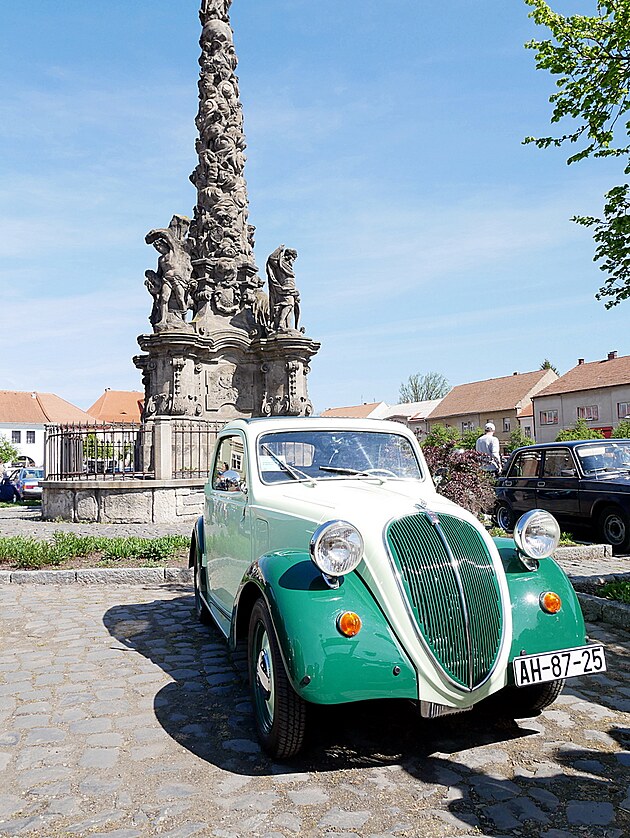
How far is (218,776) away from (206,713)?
3.02 feet

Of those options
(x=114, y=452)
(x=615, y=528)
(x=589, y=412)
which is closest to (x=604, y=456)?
(x=615, y=528)

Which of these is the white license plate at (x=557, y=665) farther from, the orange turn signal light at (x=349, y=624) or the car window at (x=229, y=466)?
the car window at (x=229, y=466)

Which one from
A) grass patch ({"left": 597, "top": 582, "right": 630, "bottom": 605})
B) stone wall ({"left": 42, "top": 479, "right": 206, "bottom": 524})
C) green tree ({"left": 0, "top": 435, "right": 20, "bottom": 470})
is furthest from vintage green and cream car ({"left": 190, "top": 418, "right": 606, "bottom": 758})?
green tree ({"left": 0, "top": 435, "right": 20, "bottom": 470})

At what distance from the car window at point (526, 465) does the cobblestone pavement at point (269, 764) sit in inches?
274

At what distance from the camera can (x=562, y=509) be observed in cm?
1141

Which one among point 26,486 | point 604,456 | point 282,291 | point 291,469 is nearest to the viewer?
point 291,469

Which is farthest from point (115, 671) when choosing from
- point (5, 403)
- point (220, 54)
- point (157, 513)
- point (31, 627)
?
point (5, 403)

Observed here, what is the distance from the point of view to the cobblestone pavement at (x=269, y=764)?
3047 mm

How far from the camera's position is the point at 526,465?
1244 cm

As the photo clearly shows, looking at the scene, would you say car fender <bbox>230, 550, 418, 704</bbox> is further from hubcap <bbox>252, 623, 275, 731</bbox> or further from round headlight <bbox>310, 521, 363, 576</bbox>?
hubcap <bbox>252, 623, 275, 731</bbox>

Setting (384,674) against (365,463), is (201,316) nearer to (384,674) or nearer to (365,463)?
(365,463)

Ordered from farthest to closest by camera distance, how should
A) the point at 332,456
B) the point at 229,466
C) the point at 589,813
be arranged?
the point at 229,466 → the point at 332,456 → the point at 589,813

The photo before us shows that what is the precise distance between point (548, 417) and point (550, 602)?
53.6 meters

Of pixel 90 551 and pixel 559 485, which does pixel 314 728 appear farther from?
pixel 559 485
